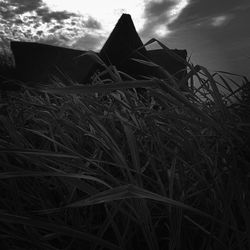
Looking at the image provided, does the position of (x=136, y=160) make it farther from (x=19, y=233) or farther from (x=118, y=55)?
(x=118, y=55)

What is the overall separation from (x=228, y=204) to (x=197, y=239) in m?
0.07

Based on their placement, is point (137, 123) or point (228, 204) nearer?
point (228, 204)

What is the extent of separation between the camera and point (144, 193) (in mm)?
223

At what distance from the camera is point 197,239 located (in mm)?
302

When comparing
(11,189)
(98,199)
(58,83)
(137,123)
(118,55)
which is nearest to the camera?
(98,199)

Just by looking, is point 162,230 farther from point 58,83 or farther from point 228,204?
point 58,83

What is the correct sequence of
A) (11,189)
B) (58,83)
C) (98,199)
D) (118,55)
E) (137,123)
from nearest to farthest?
(98,199) → (11,189) → (137,123) → (58,83) → (118,55)

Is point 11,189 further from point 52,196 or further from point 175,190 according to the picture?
point 175,190

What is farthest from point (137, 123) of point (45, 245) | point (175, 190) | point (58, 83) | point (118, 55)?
point (118, 55)

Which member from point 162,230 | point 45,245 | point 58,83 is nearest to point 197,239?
point 162,230

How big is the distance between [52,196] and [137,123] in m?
0.18

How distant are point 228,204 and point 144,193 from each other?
73mm

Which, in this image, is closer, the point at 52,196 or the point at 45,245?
the point at 45,245

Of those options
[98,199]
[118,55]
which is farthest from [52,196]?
[118,55]
